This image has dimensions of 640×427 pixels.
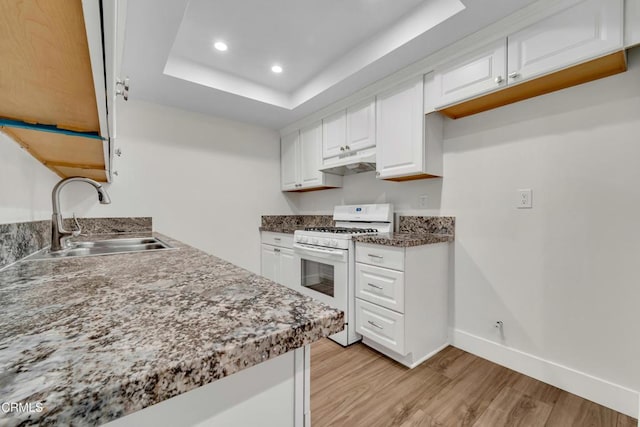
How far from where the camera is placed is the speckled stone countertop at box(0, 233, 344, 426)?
0.26m

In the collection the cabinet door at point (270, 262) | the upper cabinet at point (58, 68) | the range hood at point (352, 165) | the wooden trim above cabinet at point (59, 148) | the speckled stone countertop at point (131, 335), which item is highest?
the range hood at point (352, 165)

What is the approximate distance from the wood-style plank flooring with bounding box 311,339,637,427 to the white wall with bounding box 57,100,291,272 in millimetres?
1854

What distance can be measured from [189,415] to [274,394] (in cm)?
13

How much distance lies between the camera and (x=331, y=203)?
127 inches

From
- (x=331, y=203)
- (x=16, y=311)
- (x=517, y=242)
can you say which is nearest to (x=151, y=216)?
(x=331, y=203)

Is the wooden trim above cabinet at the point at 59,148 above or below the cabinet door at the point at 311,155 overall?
below

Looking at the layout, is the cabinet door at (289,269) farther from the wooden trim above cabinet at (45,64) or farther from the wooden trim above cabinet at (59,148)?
the wooden trim above cabinet at (45,64)

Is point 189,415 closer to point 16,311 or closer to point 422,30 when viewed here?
point 16,311

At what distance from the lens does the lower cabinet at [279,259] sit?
108 inches

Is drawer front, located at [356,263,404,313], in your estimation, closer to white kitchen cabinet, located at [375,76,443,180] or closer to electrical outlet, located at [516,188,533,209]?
white kitchen cabinet, located at [375,76,443,180]

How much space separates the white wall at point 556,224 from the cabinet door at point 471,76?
11.7 inches

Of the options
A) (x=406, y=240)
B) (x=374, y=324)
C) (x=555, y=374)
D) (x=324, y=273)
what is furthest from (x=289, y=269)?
(x=555, y=374)

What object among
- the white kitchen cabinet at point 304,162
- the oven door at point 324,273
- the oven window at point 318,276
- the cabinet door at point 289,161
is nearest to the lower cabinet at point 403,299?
the oven door at point 324,273

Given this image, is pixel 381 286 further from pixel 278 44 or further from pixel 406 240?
pixel 278 44
